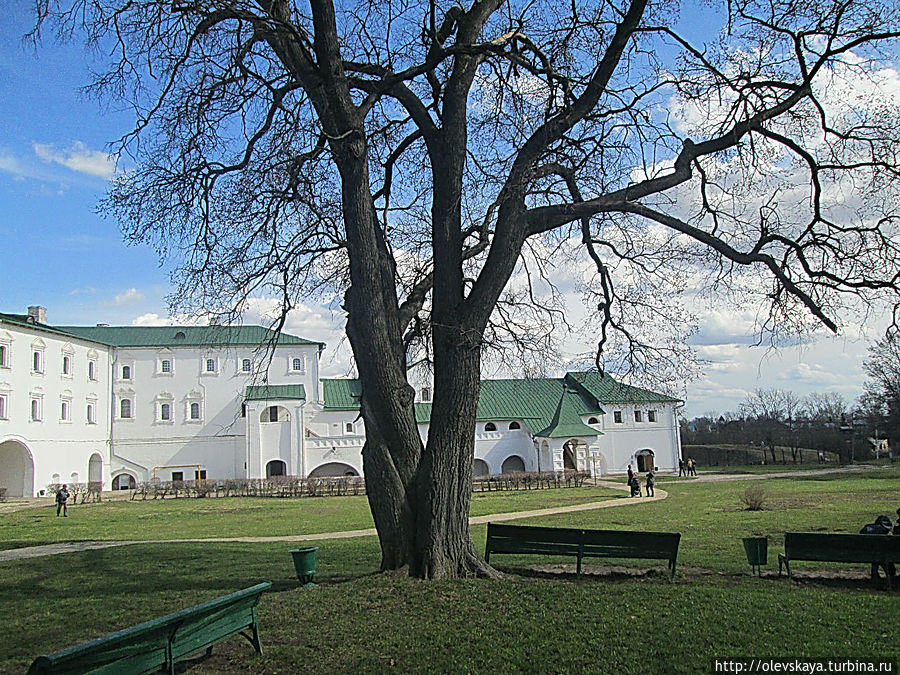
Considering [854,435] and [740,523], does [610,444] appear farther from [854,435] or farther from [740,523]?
[740,523]

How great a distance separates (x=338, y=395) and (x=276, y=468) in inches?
273

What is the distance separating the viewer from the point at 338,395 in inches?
2130

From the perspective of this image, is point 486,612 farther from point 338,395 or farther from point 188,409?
point 188,409

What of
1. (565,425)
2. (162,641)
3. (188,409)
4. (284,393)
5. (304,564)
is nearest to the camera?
(162,641)

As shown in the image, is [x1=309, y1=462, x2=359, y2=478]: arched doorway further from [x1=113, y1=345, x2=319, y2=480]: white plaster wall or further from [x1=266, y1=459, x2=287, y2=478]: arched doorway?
[x1=113, y1=345, x2=319, y2=480]: white plaster wall

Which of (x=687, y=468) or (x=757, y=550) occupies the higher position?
(x=757, y=550)

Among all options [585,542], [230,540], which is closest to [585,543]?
[585,542]

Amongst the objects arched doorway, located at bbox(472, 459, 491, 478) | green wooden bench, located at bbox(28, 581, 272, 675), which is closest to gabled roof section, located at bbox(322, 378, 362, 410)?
arched doorway, located at bbox(472, 459, 491, 478)

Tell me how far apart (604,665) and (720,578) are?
4885 millimetres

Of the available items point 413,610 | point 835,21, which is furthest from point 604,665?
point 835,21

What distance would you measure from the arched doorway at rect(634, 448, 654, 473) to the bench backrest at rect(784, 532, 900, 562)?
149ft

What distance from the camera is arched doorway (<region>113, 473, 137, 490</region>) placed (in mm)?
52500

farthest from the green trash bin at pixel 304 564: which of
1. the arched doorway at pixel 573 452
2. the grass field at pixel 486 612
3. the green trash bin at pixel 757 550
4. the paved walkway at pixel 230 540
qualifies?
the arched doorway at pixel 573 452

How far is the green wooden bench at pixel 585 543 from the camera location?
9609 mm
